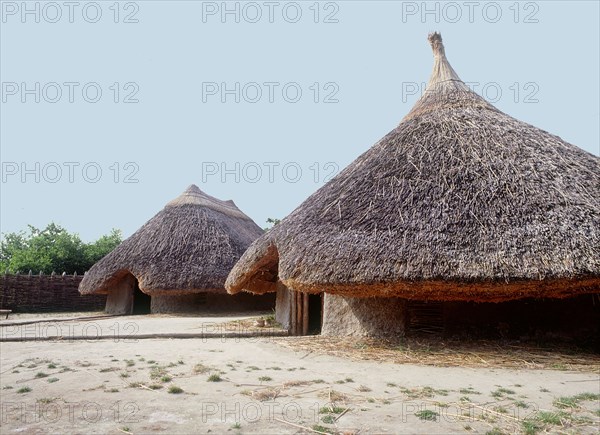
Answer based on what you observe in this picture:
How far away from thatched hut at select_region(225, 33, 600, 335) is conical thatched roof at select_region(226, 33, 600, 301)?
0.06ft

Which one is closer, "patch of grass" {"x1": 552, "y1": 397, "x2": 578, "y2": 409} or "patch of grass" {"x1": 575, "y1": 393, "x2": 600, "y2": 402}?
"patch of grass" {"x1": 552, "y1": 397, "x2": 578, "y2": 409}

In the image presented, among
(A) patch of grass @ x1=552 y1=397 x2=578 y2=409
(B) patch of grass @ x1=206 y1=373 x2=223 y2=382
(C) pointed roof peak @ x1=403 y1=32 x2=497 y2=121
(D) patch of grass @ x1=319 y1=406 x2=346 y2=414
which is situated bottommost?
(B) patch of grass @ x1=206 y1=373 x2=223 y2=382

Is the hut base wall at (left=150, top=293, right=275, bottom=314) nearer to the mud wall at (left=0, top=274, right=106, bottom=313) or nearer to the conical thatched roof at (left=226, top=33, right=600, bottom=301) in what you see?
the mud wall at (left=0, top=274, right=106, bottom=313)

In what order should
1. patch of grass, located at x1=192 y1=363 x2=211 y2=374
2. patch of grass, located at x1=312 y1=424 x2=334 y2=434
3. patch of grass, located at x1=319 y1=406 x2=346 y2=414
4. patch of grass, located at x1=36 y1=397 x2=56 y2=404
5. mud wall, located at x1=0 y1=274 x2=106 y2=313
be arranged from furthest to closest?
mud wall, located at x1=0 y1=274 x2=106 y2=313
patch of grass, located at x1=192 y1=363 x2=211 y2=374
patch of grass, located at x1=36 y1=397 x2=56 y2=404
patch of grass, located at x1=319 y1=406 x2=346 y2=414
patch of grass, located at x1=312 y1=424 x2=334 y2=434

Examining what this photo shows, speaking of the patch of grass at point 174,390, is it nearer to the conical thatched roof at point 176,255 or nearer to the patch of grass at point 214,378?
the patch of grass at point 214,378

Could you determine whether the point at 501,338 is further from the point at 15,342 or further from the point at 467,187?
the point at 15,342

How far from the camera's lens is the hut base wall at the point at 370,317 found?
751 centimetres

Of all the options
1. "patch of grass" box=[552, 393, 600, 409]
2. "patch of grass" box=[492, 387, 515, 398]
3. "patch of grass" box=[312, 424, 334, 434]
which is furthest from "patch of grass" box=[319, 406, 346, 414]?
"patch of grass" box=[552, 393, 600, 409]

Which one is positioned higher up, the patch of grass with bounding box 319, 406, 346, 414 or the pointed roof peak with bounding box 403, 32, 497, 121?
the pointed roof peak with bounding box 403, 32, 497, 121

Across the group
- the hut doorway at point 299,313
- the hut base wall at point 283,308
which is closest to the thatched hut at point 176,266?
the hut base wall at point 283,308

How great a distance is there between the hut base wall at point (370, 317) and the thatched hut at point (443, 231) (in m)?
0.02

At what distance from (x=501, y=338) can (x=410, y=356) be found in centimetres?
219

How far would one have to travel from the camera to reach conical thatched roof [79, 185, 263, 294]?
44.1ft

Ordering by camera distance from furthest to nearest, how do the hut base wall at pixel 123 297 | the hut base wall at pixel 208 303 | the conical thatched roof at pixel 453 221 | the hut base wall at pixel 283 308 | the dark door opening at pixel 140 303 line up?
1. the dark door opening at pixel 140 303
2. the hut base wall at pixel 123 297
3. the hut base wall at pixel 208 303
4. the hut base wall at pixel 283 308
5. the conical thatched roof at pixel 453 221
